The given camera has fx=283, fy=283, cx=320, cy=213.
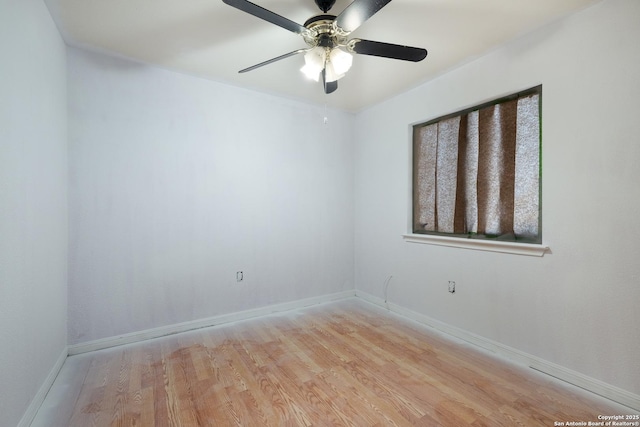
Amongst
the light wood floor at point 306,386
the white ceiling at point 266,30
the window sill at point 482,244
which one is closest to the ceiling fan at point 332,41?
the white ceiling at point 266,30

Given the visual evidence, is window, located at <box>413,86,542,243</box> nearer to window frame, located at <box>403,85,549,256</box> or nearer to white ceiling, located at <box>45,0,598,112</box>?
window frame, located at <box>403,85,549,256</box>

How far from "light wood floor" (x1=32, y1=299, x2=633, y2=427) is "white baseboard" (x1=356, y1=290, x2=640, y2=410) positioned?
0.05 m

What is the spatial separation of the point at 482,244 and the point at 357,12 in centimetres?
204

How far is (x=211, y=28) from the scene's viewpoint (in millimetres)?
2049

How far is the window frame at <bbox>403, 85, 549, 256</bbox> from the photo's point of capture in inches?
83.3

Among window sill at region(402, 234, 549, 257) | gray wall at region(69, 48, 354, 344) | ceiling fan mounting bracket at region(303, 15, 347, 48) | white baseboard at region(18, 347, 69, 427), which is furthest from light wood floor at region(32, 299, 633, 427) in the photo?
ceiling fan mounting bracket at region(303, 15, 347, 48)

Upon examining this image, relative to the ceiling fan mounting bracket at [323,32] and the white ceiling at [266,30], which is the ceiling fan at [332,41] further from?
the white ceiling at [266,30]

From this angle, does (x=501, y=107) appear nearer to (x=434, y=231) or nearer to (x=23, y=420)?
(x=434, y=231)

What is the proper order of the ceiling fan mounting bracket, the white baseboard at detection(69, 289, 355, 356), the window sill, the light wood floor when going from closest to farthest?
the light wood floor
the ceiling fan mounting bracket
the window sill
the white baseboard at detection(69, 289, 355, 356)

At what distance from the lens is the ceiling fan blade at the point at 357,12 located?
1347 mm

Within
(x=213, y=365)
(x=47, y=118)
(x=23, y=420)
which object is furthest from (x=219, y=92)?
(x=23, y=420)

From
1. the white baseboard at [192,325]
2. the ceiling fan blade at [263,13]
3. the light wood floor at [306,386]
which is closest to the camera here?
the ceiling fan blade at [263,13]

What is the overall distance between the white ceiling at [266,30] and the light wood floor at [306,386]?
2.48 meters

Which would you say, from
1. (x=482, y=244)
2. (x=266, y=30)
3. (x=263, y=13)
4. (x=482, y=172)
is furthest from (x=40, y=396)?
(x=482, y=172)
